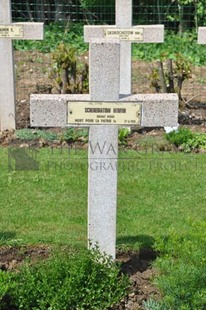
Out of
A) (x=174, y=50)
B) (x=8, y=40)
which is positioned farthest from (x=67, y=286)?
(x=174, y=50)

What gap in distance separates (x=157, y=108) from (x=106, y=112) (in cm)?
34

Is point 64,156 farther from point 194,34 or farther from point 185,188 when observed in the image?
point 194,34

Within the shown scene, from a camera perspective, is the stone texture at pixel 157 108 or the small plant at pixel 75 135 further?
the small plant at pixel 75 135

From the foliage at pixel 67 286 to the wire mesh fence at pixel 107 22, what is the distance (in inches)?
257

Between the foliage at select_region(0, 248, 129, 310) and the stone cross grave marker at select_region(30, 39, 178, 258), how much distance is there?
43 cm

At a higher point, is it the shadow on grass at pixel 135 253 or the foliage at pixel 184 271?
the foliage at pixel 184 271

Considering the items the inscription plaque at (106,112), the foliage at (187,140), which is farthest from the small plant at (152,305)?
the foliage at (187,140)

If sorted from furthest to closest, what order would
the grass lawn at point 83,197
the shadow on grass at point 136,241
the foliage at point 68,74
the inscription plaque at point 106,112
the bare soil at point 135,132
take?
the foliage at point 68,74
the grass lawn at point 83,197
the shadow on grass at point 136,241
the bare soil at point 135,132
the inscription plaque at point 106,112

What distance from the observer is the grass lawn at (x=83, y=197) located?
19.6 feet

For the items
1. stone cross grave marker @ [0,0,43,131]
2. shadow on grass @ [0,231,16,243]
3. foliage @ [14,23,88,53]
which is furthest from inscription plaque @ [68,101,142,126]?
foliage @ [14,23,88,53]

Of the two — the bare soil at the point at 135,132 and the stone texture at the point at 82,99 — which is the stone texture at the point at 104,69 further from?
the bare soil at the point at 135,132

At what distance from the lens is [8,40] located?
870 cm

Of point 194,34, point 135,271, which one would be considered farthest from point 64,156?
point 194,34

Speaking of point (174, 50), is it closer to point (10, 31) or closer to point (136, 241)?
point (10, 31)
